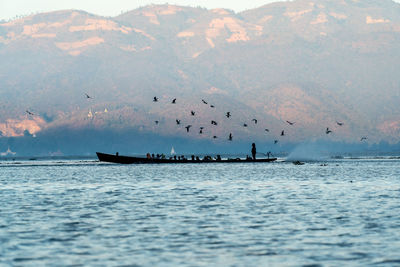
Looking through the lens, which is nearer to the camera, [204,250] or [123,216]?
[204,250]

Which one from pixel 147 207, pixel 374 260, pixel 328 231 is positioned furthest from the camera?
pixel 147 207

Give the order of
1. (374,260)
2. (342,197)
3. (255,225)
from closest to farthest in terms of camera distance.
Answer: (374,260), (255,225), (342,197)

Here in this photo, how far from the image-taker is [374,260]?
26328 millimetres

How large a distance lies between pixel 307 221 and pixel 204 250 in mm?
11893

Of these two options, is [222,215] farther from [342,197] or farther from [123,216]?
[342,197]

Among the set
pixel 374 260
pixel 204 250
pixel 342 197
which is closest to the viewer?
pixel 374 260

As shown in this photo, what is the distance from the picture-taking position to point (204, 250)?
29.3m

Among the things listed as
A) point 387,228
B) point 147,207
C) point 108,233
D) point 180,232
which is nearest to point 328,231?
point 387,228

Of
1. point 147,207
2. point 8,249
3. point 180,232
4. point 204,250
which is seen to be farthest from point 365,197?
point 8,249

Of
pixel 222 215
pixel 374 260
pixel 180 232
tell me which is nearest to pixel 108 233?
pixel 180 232

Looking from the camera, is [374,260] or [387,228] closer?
[374,260]

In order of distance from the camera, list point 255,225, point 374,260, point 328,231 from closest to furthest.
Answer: point 374,260
point 328,231
point 255,225

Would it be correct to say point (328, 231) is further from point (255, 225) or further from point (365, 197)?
point (365, 197)

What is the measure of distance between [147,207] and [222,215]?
8.84 m
